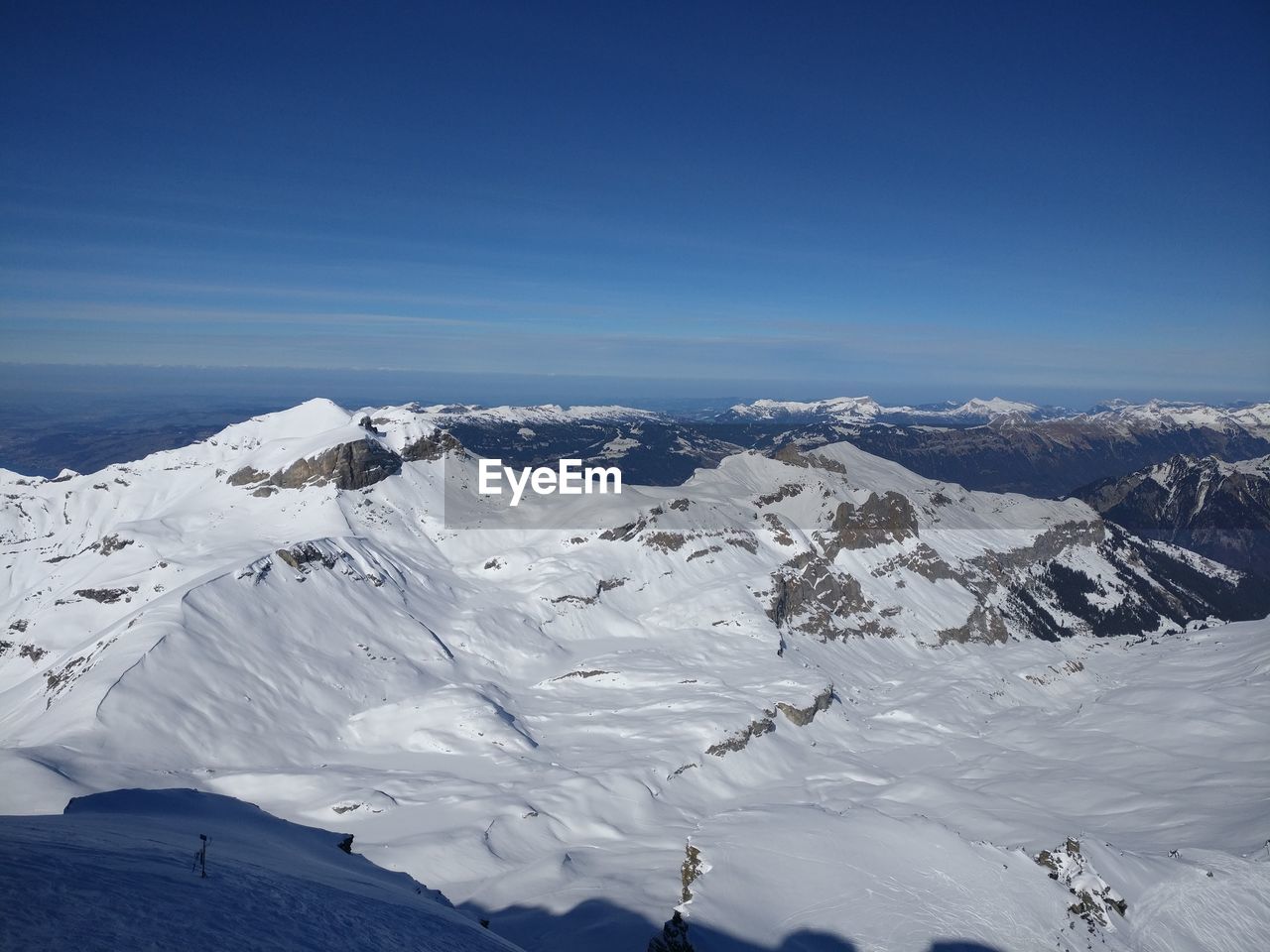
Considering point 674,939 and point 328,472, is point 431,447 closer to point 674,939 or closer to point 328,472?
point 328,472

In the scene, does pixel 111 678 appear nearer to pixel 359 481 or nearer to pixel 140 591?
pixel 140 591

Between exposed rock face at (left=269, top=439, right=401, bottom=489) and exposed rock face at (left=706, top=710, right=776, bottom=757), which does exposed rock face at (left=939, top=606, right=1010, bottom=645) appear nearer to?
exposed rock face at (left=706, top=710, right=776, bottom=757)

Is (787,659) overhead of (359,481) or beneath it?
beneath

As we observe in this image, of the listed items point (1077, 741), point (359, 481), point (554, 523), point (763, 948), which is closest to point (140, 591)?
point (359, 481)

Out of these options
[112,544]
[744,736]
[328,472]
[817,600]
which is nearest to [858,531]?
[817,600]

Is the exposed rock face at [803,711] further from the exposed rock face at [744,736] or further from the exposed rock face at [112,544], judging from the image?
the exposed rock face at [112,544]

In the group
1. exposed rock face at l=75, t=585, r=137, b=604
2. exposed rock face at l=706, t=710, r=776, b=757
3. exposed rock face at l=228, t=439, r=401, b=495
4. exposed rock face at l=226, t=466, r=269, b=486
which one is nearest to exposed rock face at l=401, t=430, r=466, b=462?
exposed rock face at l=228, t=439, r=401, b=495
